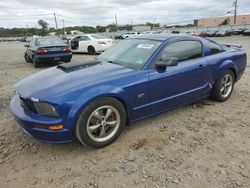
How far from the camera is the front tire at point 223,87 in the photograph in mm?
4641

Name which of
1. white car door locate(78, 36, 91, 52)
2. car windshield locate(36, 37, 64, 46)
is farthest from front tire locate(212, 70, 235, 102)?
white car door locate(78, 36, 91, 52)

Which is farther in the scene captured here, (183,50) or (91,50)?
(91,50)

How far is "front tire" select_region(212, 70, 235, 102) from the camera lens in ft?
15.2

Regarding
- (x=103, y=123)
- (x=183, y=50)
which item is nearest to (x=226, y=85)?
(x=183, y=50)

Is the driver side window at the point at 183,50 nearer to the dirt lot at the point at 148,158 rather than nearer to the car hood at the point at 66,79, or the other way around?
the car hood at the point at 66,79

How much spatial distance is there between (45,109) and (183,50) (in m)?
2.52

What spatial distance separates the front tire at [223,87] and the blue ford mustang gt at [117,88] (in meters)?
0.02

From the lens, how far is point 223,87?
482 cm

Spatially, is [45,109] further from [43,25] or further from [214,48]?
[43,25]

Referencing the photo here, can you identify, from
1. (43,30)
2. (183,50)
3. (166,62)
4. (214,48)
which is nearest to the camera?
(166,62)

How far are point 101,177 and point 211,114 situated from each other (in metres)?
2.49

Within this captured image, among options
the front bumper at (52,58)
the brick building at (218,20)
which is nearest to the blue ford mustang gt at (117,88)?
the front bumper at (52,58)

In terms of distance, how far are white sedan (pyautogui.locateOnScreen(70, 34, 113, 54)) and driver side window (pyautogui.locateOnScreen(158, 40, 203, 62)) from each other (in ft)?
34.8

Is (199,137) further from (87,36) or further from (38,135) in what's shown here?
(87,36)
